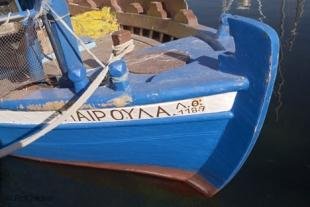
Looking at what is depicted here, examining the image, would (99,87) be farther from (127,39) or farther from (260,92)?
(260,92)

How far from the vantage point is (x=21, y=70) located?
5656 mm

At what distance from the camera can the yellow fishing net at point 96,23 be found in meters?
8.36

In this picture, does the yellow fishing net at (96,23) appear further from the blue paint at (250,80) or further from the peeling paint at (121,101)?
the blue paint at (250,80)

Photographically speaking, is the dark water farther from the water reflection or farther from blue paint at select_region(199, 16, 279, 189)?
blue paint at select_region(199, 16, 279, 189)

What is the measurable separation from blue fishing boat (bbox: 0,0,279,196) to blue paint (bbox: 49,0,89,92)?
1 centimetres

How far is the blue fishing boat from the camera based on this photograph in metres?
4.84

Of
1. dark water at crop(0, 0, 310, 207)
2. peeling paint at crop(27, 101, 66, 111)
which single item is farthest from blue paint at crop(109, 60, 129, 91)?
dark water at crop(0, 0, 310, 207)

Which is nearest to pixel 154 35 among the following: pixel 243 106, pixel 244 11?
pixel 243 106

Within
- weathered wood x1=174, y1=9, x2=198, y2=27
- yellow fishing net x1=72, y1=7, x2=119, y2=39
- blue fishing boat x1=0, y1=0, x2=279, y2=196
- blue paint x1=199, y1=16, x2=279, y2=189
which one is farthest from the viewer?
yellow fishing net x1=72, y1=7, x2=119, y2=39

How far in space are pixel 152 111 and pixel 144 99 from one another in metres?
0.23

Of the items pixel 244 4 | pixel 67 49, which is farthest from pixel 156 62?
pixel 244 4

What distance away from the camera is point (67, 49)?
518 centimetres

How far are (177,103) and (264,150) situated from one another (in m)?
2.94

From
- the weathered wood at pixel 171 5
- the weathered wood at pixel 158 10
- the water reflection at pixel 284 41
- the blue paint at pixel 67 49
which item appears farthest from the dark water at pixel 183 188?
the weathered wood at pixel 158 10
